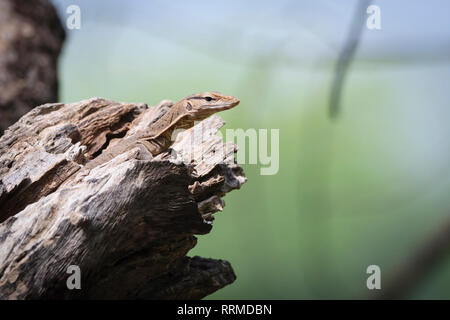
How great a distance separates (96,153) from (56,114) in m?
0.35

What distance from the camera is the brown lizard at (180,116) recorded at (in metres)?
2.86

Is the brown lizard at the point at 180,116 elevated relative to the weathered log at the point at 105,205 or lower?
elevated

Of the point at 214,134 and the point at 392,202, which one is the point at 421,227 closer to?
the point at 392,202

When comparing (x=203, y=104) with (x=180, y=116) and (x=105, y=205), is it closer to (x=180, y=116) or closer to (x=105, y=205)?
(x=180, y=116)

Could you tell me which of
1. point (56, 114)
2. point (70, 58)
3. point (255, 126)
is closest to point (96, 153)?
point (56, 114)

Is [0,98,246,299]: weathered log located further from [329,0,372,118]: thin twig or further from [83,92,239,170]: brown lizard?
[329,0,372,118]: thin twig

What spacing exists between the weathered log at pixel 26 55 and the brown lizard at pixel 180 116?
2.34 m

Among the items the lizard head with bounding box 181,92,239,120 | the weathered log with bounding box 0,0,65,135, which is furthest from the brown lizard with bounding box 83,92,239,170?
the weathered log with bounding box 0,0,65,135

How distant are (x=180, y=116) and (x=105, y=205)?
1064mm

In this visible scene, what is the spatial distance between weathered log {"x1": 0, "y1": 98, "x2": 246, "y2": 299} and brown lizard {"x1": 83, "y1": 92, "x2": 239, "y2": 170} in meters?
0.08

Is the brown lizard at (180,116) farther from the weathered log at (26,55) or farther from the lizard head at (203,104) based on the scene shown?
the weathered log at (26,55)

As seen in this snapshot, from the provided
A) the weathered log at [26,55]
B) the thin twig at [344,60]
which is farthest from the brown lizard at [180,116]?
the weathered log at [26,55]
